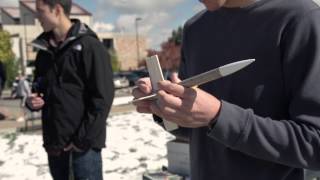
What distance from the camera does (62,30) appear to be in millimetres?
3568

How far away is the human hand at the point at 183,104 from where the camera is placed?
4.13 feet

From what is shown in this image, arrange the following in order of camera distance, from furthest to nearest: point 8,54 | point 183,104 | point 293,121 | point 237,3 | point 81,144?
1. point 8,54
2. point 81,144
3. point 237,3
4. point 293,121
5. point 183,104

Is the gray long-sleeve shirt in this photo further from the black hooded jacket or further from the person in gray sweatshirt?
the black hooded jacket

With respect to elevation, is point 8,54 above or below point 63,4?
below

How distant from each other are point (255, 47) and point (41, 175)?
571 cm

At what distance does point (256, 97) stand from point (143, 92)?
323 mm

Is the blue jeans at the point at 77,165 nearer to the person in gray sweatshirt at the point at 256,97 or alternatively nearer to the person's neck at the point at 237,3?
the person in gray sweatshirt at the point at 256,97

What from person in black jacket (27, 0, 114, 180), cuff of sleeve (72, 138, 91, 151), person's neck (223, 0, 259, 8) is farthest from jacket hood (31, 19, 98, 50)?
person's neck (223, 0, 259, 8)

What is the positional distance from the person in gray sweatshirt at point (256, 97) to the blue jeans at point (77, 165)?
1782mm

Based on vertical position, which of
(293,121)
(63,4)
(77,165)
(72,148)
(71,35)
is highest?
(63,4)

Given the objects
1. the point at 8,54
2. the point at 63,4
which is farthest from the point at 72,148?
the point at 8,54

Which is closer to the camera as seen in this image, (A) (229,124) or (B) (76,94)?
(A) (229,124)

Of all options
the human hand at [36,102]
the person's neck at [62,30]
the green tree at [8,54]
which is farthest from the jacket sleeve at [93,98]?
the green tree at [8,54]

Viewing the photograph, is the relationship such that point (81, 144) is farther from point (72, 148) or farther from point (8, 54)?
point (8, 54)
